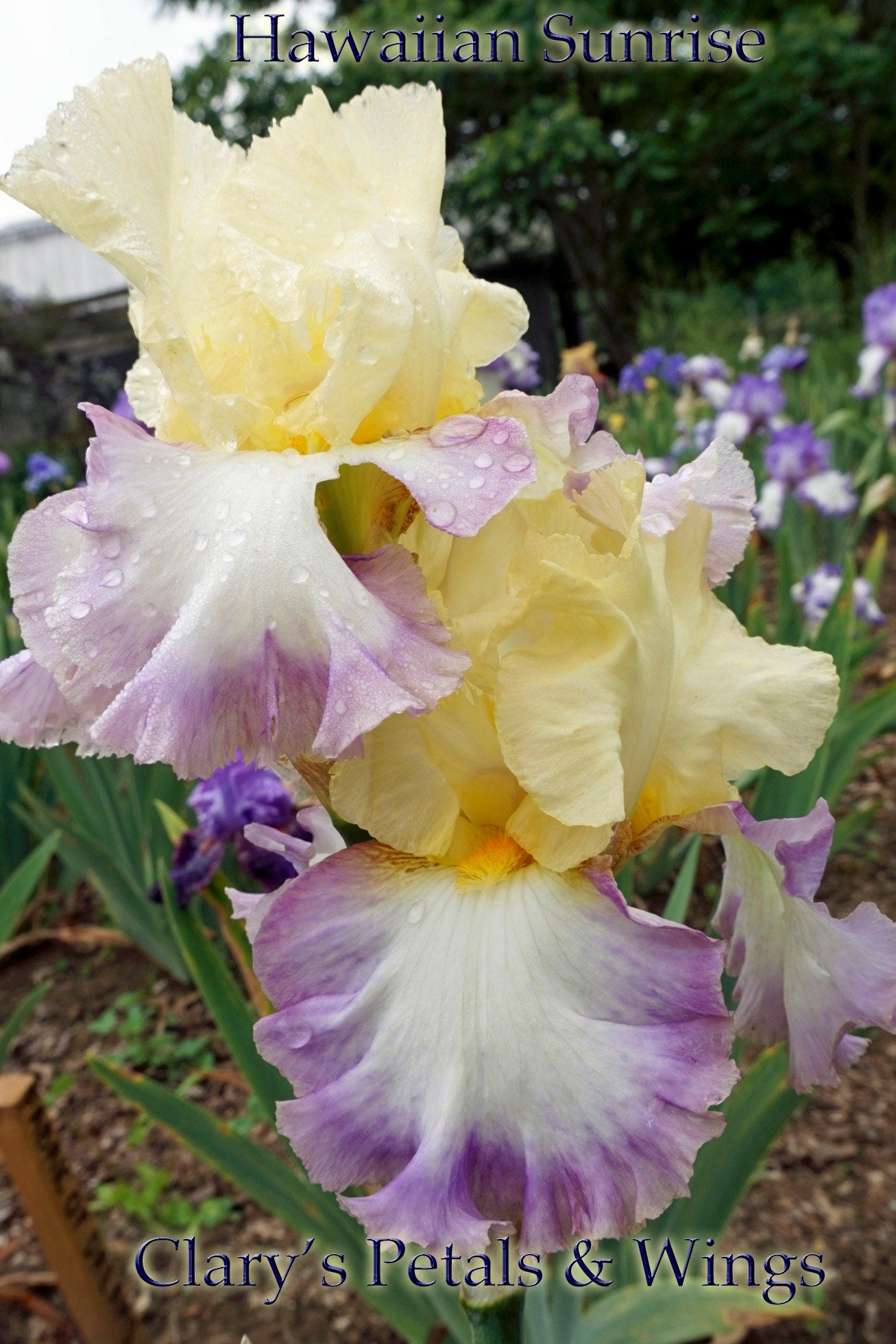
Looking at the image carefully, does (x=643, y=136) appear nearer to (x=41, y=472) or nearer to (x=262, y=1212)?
(x=41, y=472)

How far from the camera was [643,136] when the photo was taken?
41.5 ft

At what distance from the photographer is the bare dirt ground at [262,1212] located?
147 centimetres

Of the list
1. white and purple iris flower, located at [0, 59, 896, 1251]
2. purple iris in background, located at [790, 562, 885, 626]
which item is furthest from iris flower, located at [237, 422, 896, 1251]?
purple iris in background, located at [790, 562, 885, 626]

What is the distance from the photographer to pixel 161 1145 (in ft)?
6.48

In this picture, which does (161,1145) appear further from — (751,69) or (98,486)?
(751,69)

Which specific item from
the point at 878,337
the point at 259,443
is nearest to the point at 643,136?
the point at 878,337

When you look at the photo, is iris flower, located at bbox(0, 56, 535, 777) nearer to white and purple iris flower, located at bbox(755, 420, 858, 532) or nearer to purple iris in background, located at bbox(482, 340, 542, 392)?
purple iris in background, located at bbox(482, 340, 542, 392)

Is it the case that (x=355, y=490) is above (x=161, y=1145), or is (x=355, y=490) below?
above

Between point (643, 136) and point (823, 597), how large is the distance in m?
11.9

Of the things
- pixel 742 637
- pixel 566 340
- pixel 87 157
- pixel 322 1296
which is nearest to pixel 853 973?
pixel 742 637

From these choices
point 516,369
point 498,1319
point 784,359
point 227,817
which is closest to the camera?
point 498,1319

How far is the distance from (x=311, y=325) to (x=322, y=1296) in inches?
59.4

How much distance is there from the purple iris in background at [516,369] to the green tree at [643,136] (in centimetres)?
748

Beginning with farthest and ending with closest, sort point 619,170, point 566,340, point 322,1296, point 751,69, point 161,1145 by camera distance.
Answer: point 566,340, point 619,170, point 751,69, point 161,1145, point 322,1296
